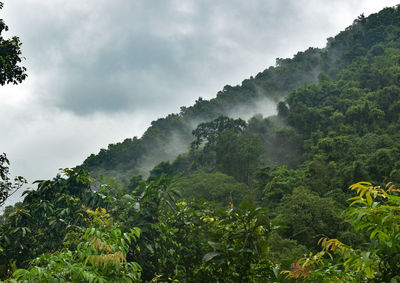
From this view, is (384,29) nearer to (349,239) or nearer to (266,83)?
(266,83)

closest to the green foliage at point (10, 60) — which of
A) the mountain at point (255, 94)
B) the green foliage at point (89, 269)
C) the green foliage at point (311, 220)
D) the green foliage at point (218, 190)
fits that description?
the green foliage at point (89, 269)

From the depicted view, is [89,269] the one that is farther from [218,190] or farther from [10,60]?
[218,190]

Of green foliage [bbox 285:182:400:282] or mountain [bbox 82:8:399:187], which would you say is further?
mountain [bbox 82:8:399:187]

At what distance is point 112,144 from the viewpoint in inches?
2630

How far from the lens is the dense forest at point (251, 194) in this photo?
235cm

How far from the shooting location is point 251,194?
93.7ft

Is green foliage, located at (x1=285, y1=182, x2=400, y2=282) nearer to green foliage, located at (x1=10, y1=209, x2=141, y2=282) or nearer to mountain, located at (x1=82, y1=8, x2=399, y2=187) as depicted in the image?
green foliage, located at (x1=10, y1=209, x2=141, y2=282)

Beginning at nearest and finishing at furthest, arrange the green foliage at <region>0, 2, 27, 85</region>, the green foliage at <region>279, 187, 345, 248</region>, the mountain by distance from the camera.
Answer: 1. the green foliage at <region>0, 2, 27, 85</region>
2. the green foliage at <region>279, 187, 345, 248</region>
3. the mountain

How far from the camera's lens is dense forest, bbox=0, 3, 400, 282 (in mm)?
2348

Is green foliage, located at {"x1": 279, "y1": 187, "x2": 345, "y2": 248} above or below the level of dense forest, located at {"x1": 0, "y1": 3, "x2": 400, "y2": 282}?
below

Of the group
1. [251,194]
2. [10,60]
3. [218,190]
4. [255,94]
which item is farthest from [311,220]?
[255,94]

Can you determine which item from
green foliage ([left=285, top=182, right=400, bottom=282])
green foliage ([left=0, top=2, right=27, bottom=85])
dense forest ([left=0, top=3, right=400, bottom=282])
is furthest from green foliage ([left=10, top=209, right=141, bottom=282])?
green foliage ([left=0, top=2, right=27, bottom=85])

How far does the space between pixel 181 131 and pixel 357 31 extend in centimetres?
4735

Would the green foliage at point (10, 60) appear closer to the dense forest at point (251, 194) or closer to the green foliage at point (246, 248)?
the dense forest at point (251, 194)
